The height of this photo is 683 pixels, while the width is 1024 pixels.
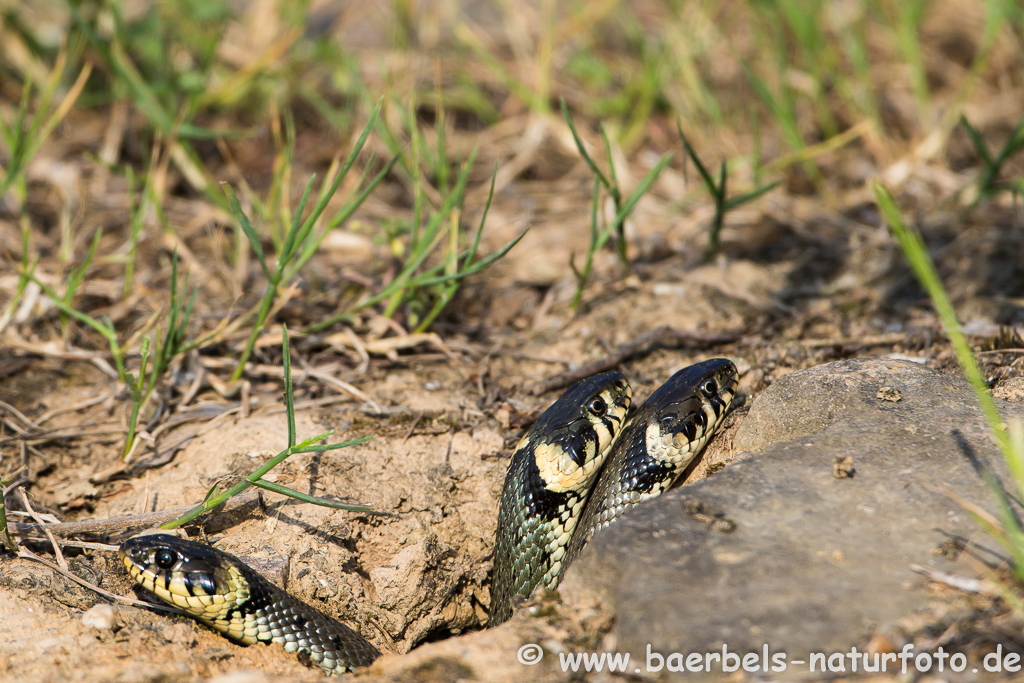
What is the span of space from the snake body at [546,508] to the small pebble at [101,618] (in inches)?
→ 4.8

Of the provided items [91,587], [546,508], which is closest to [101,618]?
[91,587]

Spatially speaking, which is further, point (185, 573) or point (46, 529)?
point (46, 529)

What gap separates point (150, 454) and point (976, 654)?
2774mm

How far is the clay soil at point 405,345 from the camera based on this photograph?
2.76 meters

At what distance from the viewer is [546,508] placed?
9.22 feet

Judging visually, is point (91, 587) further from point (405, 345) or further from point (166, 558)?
point (405, 345)

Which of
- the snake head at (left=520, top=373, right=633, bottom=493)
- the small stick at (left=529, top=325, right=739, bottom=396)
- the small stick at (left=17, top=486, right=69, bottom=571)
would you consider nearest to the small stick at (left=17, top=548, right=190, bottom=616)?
the small stick at (left=17, top=486, right=69, bottom=571)

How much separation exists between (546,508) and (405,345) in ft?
3.49

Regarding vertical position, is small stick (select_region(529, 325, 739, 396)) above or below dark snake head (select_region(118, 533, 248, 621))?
above

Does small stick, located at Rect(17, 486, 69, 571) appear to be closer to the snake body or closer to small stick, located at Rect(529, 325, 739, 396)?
the snake body

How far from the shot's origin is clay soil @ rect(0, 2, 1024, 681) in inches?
109

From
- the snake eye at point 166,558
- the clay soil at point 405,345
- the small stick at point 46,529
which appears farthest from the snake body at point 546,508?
the small stick at point 46,529

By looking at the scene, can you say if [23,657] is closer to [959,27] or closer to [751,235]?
[751,235]

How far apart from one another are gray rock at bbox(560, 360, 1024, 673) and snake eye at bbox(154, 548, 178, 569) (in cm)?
126
